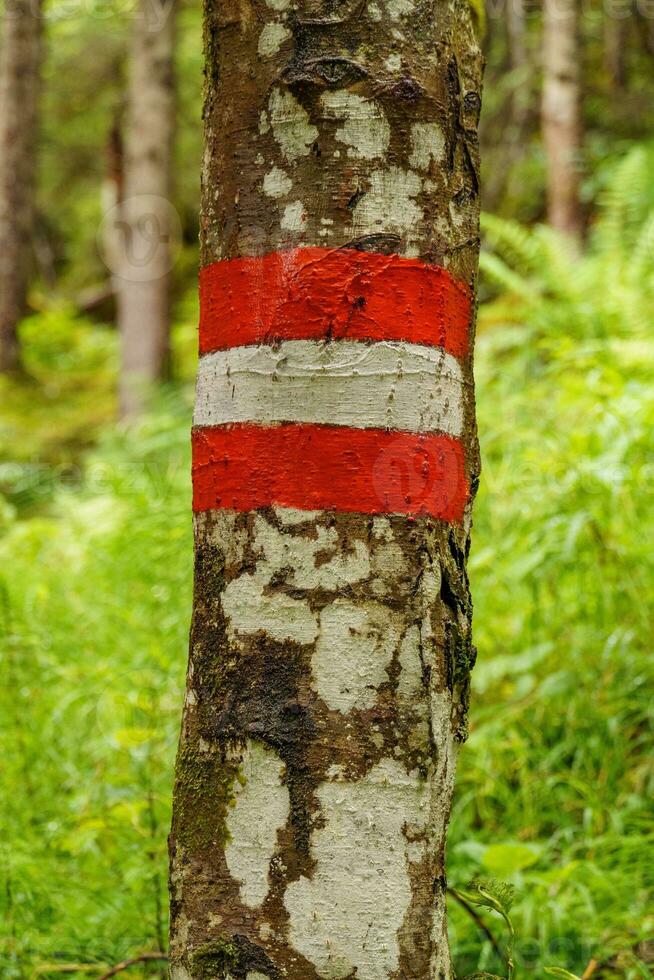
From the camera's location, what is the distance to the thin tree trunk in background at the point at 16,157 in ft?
30.2

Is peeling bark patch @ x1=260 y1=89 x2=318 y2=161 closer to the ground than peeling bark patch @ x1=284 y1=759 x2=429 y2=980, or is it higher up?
higher up

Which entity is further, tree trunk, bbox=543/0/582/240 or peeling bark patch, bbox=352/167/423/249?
tree trunk, bbox=543/0/582/240

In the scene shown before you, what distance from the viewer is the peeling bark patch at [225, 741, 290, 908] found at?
1.16 meters

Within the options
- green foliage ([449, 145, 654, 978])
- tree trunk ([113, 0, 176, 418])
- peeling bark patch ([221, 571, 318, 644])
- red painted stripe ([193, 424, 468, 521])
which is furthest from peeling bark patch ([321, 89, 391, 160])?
tree trunk ([113, 0, 176, 418])

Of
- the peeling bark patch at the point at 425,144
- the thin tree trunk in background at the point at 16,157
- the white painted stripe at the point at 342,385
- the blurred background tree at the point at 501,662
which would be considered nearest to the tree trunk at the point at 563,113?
the blurred background tree at the point at 501,662

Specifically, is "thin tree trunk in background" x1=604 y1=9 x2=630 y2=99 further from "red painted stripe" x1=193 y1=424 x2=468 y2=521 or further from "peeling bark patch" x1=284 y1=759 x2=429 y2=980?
"peeling bark patch" x1=284 y1=759 x2=429 y2=980

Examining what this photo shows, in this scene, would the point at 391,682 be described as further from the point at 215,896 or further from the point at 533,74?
the point at 533,74

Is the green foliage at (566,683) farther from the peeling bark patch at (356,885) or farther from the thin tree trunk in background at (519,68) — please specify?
the thin tree trunk in background at (519,68)

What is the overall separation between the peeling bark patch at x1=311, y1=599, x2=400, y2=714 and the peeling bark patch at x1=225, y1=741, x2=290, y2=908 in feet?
0.36

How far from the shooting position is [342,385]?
1.18m

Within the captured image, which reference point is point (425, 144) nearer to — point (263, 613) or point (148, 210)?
point (263, 613)

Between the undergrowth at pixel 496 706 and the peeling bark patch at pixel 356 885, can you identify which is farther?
the undergrowth at pixel 496 706

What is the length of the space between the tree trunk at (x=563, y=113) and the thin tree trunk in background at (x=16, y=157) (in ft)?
16.3

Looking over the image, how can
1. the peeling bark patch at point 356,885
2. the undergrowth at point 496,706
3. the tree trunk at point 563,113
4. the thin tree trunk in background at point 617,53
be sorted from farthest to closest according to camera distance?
the thin tree trunk in background at point 617,53 → the tree trunk at point 563,113 → the undergrowth at point 496,706 → the peeling bark patch at point 356,885
